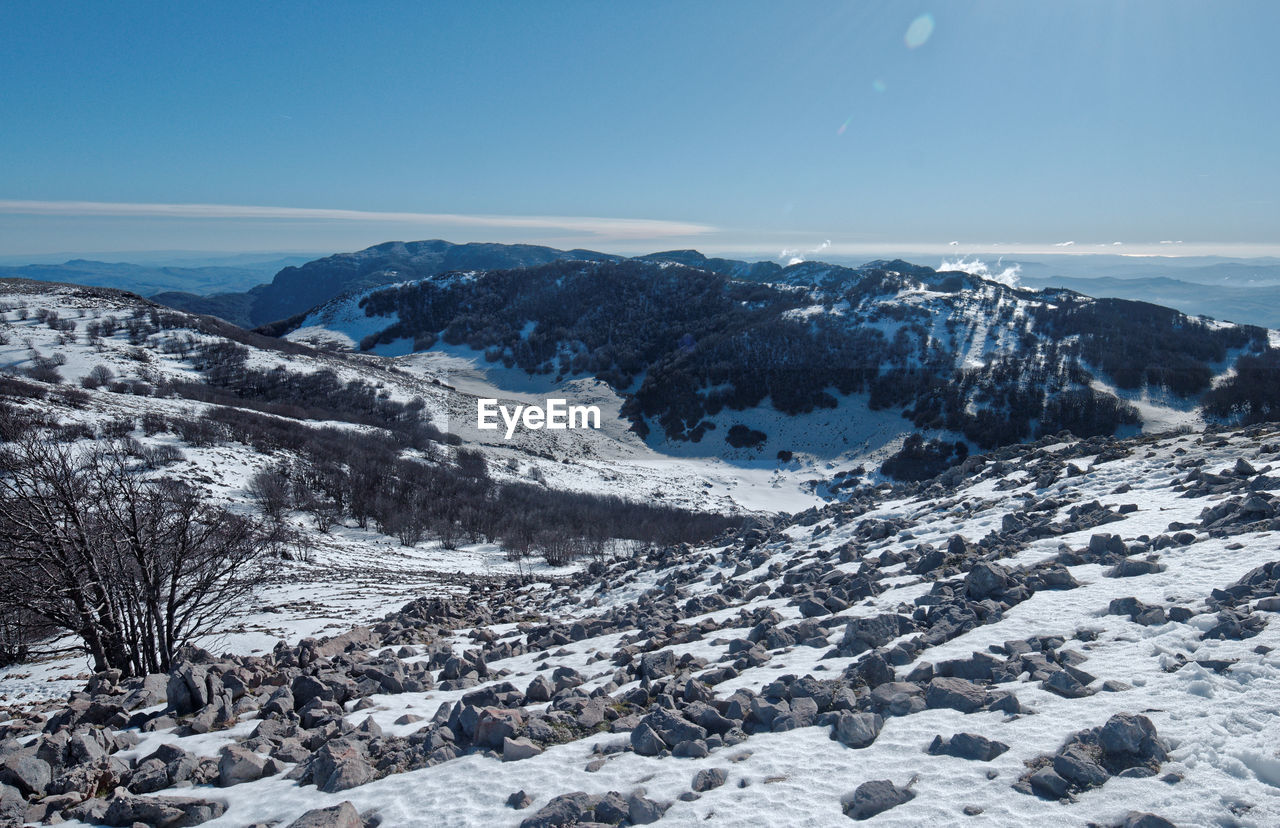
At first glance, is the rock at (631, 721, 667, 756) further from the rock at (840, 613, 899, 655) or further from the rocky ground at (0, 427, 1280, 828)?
the rock at (840, 613, 899, 655)

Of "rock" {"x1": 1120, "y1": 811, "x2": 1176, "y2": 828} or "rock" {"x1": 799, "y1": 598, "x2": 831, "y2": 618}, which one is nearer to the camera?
"rock" {"x1": 1120, "y1": 811, "x2": 1176, "y2": 828}

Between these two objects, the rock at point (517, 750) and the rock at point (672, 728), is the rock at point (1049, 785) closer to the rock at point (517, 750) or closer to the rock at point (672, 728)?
the rock at point (672, 728)

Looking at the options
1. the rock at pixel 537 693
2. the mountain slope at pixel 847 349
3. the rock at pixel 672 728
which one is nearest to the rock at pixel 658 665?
the rock at pixel 537 693

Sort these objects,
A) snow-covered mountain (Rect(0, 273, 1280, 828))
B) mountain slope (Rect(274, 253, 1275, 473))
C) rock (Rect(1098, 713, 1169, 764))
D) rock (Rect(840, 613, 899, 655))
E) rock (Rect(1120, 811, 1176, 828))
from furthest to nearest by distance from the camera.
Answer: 1. mountain slope (Rect(274, 253, 1275, 473))
2. rock (Rect(840, 613, 899, 655))
3. snow-covered mountain (Rect(0, 273, 1280, 828))
4. rock (Rect(1098, 713, 1169, 764))
5. rock (Rect(1120, 811, 1176, 828))

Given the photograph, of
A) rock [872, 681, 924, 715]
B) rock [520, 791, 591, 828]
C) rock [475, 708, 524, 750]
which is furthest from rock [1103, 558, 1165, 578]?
rock [475, 708, 524, 750]

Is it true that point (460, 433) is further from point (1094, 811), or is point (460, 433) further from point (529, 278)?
point (529, 278)

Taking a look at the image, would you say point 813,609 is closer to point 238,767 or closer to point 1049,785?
point 1049,785

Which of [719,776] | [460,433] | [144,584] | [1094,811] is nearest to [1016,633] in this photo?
[1094,811]
